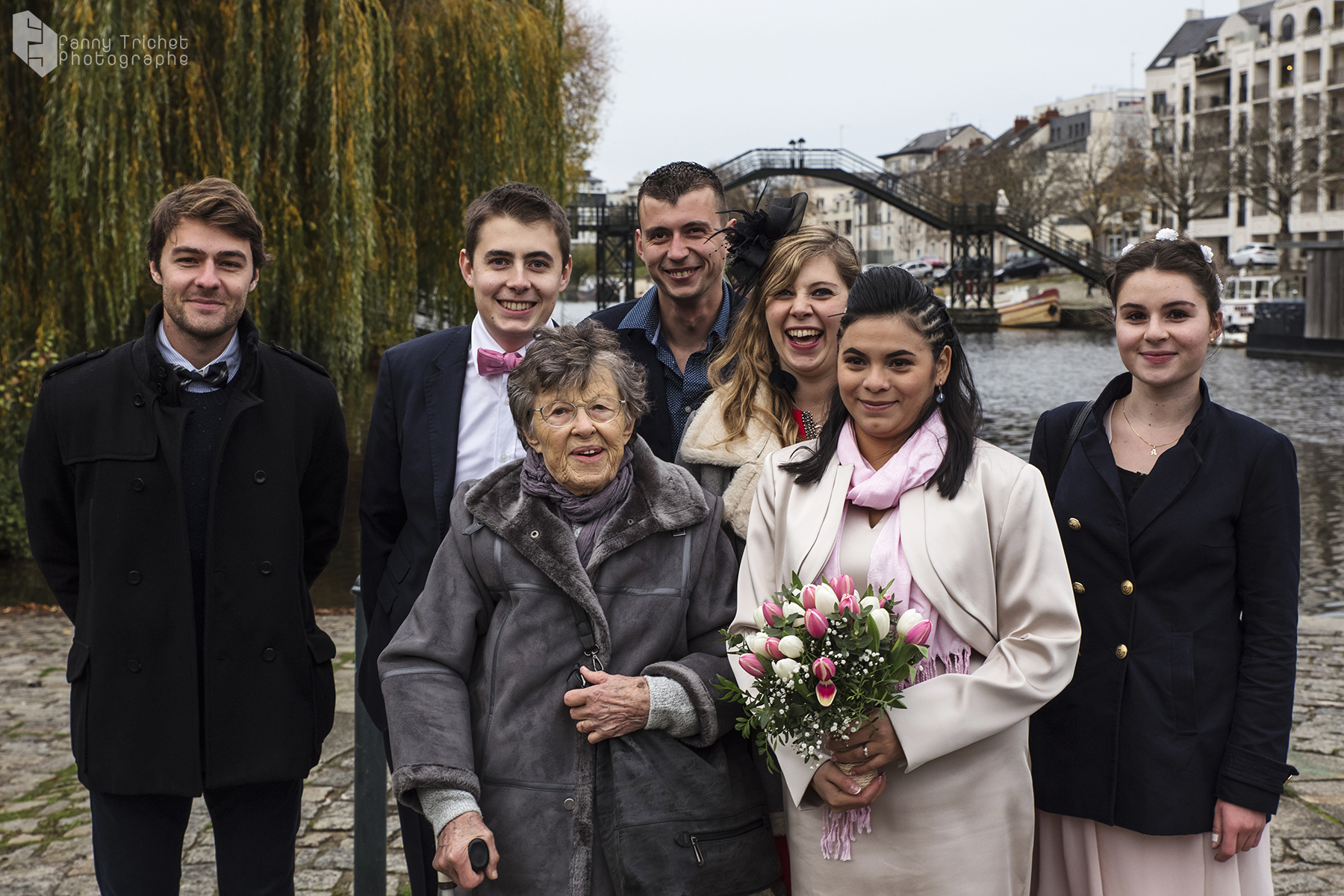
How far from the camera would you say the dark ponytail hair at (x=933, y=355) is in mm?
2723

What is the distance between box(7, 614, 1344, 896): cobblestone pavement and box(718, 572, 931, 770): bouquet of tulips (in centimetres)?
286

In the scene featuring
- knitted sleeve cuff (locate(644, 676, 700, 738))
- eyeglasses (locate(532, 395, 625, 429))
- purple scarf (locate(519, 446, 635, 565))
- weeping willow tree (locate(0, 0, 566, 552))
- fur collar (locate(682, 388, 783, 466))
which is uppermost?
weeping willow tree (locate(0, 0, 566, 552))

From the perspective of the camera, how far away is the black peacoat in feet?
10.5

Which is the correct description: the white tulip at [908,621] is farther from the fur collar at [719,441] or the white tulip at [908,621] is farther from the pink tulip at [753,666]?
the fur collar at [719,441]

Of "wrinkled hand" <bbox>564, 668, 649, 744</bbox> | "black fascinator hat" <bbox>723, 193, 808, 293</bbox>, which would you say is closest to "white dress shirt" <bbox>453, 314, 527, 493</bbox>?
"black fascinator hat" <bbox>723, 193, 808, 293</bbox>

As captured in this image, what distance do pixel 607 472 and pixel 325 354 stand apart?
8020 mm

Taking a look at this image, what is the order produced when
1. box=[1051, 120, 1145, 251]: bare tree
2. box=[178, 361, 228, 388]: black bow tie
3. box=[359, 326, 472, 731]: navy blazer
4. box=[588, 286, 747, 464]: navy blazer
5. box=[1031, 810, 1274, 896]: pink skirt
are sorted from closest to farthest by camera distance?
box=[1031, 810, 1274, 896]: pink skirt
box=[178, 361, 228, 388]: black bow tie
box=[359, 326, 472, 731]: navy blazer
box=[588, 286, 747, 464]: navy blazer
box=[1051, 120, 1145, 251]: bare tree

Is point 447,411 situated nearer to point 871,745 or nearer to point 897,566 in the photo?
point 897,566

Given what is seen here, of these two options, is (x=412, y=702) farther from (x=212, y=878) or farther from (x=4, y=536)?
(x=4, y=536)

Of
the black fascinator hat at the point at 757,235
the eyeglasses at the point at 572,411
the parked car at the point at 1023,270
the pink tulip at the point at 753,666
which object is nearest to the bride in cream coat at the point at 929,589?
the pink tulip at the point at 753,666

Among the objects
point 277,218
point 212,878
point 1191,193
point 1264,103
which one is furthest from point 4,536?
point 1264,103

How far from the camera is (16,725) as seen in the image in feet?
22.5

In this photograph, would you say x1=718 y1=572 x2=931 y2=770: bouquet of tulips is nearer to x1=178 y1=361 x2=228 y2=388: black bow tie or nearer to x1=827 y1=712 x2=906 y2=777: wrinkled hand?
x1=827 y1=712 x2=906 y2=777: wrinkled hand

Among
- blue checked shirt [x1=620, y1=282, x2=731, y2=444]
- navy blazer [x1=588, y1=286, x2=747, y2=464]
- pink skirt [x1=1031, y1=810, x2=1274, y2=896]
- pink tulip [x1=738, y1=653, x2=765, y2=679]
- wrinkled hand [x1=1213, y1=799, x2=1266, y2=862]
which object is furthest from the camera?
blue checked shirt [x1=620, y1=282, x2=731, y2=444]
